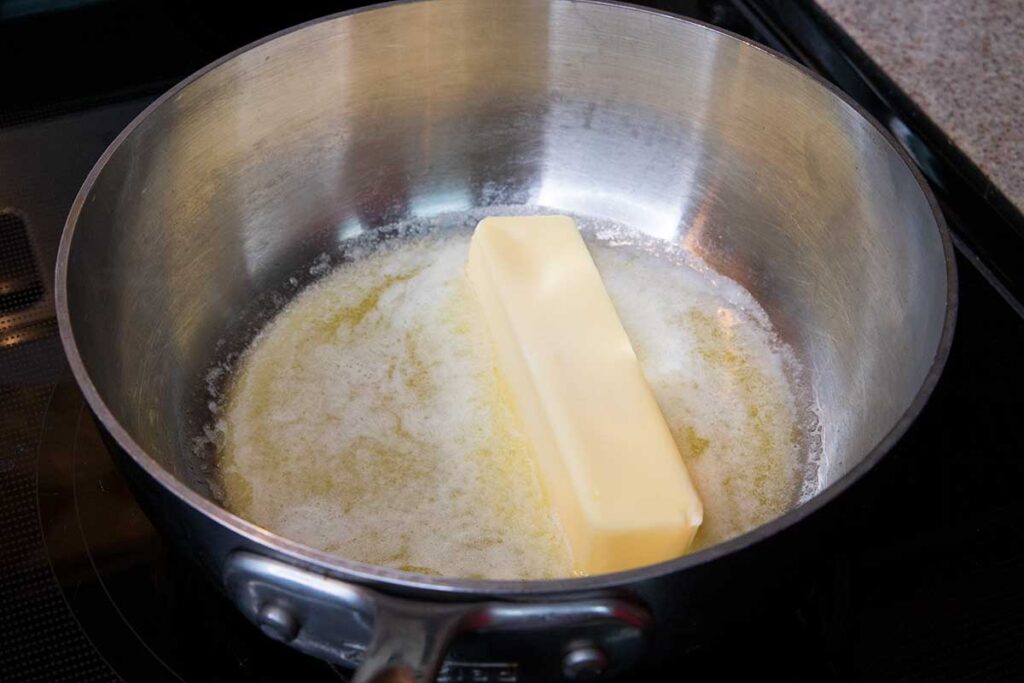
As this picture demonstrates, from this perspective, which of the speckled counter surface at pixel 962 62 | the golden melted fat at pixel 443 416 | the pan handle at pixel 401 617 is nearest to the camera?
the pan handle at pixel 401 617

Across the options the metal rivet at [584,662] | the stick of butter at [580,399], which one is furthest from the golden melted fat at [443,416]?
the metal rivet at [584,662]

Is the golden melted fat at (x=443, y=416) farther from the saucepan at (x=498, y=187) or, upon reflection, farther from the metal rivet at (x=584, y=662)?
the metal rivet at (x=584, y=662)

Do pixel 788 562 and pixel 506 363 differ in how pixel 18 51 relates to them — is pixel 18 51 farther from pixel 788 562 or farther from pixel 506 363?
pixel 788 562

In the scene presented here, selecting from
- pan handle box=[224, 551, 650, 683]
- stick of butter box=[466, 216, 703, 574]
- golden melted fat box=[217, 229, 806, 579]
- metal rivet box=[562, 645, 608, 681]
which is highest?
pan handle box=[224, 551, 650, 683]

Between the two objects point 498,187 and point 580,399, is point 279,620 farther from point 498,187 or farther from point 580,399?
point 498,187

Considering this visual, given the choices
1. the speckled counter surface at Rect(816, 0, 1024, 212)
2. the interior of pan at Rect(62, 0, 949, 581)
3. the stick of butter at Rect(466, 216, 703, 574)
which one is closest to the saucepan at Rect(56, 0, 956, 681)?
the interior of pan at Rect(62, 0, 949, 581)

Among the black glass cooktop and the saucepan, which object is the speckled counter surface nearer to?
the black glass cooktop

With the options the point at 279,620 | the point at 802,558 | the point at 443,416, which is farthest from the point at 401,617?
the point at 443,416
